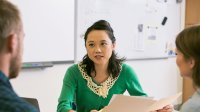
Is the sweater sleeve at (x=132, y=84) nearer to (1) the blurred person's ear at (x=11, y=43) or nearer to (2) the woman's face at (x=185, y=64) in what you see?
(2) the woman's face at (x=185, y=64)

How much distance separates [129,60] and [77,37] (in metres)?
0.95

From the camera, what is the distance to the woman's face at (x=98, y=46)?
1961mm

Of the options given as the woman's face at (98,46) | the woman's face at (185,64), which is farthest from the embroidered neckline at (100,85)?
the woman's face at (185,64)

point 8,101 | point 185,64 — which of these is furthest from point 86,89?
point 8,101

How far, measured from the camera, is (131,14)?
3.77 m

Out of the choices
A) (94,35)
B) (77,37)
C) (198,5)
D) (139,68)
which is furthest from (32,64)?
(198,5)

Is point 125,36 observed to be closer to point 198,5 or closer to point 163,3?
point 163,3

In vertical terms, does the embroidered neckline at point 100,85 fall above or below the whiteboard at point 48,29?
below

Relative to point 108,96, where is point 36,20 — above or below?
above

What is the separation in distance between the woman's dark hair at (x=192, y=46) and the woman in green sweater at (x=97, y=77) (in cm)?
66

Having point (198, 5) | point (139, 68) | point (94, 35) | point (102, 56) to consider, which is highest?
point (198, 5)

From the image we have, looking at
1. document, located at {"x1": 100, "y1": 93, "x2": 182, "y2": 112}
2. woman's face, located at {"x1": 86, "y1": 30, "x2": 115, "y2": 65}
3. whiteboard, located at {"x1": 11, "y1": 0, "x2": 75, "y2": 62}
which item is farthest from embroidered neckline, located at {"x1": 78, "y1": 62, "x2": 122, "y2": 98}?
whiteboard, located at {"x1": 11, "y1": 0, "x2": 75, "y2": 62}

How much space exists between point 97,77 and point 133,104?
0.53 meters

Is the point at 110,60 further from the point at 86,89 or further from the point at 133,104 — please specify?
the point at 133,104
